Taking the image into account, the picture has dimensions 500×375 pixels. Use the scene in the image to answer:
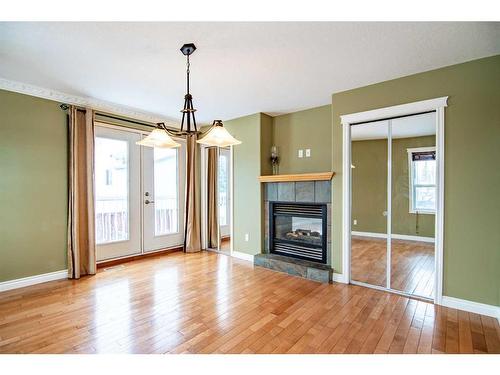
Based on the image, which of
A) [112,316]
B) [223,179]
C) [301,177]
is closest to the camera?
[112,316]

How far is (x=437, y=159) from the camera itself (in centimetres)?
258

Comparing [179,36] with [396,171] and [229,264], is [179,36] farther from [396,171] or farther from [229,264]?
[229,264]

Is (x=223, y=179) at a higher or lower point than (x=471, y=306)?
higher

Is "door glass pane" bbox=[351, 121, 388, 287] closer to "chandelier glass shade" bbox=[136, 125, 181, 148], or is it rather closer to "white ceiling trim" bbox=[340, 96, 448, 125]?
"white ceiling trim" bbox=[340, 96, 448, 125]

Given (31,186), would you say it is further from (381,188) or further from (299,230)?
(381,188)

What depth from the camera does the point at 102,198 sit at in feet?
12.5

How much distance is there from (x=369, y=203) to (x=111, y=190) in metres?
3.86

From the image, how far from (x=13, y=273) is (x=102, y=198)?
1341 mm

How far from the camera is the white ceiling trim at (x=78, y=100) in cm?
295

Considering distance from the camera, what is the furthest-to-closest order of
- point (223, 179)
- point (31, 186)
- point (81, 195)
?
1. point (223, 179)
2. point (81, 195)
3. point (31, 186)

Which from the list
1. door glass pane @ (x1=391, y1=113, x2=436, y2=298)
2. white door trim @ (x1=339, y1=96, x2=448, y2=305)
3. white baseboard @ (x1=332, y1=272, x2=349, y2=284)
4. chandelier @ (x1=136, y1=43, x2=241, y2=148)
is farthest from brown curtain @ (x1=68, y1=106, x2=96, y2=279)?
door glass pane @ (x1=391, y1=113, x2=436, y2=298)

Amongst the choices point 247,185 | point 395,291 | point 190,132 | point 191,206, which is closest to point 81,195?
point 191,206

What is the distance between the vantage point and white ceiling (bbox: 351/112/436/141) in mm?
2689
